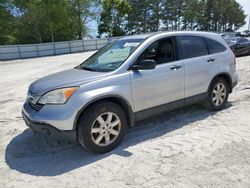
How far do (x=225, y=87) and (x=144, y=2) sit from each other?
52.4m

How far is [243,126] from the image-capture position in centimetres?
461

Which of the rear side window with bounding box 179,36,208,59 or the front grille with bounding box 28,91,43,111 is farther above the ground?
the rear side window with bounding box 179,36,208,59

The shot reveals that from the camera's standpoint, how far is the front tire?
12.3 ft

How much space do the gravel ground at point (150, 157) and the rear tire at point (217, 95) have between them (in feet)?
0.81

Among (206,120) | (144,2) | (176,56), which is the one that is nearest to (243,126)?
(206,120)

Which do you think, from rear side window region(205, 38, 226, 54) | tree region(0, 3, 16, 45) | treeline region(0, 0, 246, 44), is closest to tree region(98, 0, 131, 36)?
treeline region(0, 0, 246, 44)

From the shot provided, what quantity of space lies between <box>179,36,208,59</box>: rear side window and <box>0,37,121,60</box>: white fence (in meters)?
26.9

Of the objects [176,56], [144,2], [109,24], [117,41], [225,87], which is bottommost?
[225,87]

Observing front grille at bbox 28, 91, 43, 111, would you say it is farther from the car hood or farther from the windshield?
the windshield

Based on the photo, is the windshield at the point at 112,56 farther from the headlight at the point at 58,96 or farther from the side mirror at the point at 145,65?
the headlight at the point at 58,96

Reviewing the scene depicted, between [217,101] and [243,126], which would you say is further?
[217,101]

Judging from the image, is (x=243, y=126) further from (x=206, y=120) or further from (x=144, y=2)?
→ (x=144, y=2)

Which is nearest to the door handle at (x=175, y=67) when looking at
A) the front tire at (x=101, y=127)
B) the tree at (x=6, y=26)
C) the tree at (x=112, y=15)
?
the front tire at (x=101, y=127)

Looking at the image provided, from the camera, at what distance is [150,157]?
374 cm
